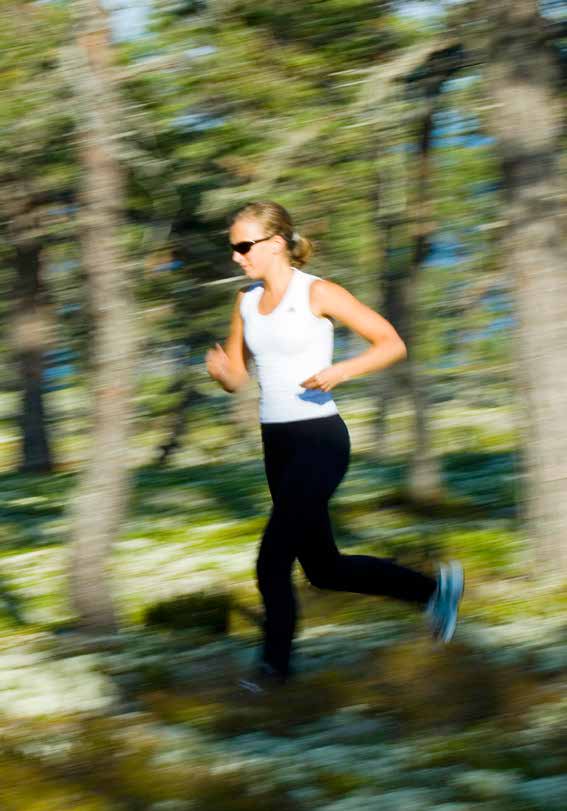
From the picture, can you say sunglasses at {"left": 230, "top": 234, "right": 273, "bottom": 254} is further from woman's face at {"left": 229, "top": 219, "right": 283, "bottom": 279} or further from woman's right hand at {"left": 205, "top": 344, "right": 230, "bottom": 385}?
woman's right hand at {"left": 205, "top": 344, "right": 230, "bottom": 385}

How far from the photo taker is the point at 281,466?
16.4 ft

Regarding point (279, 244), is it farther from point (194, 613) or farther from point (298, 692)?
point (194, 613)

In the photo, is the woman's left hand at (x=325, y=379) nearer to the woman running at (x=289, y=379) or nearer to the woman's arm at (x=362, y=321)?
the woman running at (x=289, y=379)

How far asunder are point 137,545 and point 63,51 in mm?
4336

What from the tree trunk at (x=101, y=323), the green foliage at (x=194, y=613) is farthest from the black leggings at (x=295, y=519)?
the tree trunk at (x=101, y=323)

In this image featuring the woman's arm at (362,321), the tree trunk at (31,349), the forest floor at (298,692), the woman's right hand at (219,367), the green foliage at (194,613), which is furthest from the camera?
the tree trunk at (31,349)

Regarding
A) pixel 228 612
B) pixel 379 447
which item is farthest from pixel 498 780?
pixel 379 447

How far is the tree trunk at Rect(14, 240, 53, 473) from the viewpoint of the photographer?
11453mm

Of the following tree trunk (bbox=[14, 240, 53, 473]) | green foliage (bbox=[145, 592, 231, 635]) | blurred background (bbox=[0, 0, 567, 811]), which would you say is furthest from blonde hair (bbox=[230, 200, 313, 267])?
tree trunk (bbox=[14, 240, 53, 473])

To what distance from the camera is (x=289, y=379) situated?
491 centimetres

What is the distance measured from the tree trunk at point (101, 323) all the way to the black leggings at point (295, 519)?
5.04ft

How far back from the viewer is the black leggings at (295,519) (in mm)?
4906

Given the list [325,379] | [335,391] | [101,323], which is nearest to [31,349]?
[335,391]

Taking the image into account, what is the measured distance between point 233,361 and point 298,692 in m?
1.45
